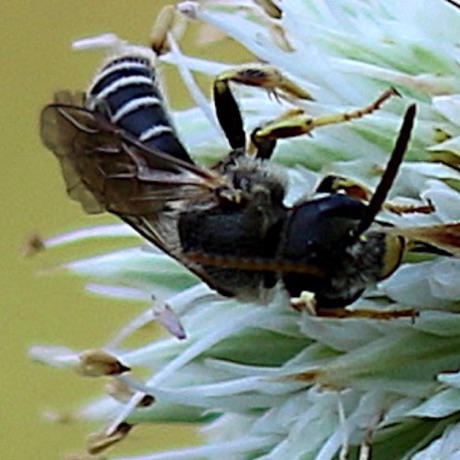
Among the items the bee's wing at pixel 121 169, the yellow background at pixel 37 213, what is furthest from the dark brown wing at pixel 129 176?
the yellow background at pixel 37 213

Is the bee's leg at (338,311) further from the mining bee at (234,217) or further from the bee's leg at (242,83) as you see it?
the bee's leg at (242,83)

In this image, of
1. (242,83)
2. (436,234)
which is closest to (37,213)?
(242,83)

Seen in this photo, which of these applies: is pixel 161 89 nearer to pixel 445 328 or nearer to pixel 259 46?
pixel 259 46

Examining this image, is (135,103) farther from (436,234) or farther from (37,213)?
(37,213)

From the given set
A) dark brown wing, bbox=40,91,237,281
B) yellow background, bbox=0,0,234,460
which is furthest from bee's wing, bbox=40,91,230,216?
yellow background, bbox=0,0,234,460

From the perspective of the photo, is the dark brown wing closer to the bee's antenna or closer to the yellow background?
the bee's antenna

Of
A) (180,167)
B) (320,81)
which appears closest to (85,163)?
(180,167)
